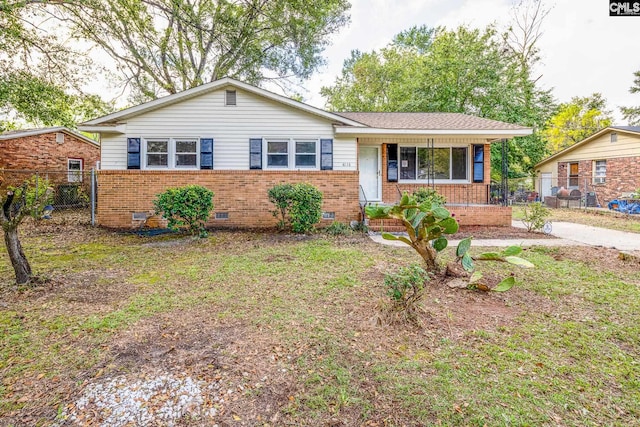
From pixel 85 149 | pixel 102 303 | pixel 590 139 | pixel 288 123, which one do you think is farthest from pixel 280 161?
pixel 590 139

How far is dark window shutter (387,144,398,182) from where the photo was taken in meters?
11.7

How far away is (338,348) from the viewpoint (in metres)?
2.97

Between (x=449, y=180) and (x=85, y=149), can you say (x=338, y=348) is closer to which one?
(x=449, y=180)

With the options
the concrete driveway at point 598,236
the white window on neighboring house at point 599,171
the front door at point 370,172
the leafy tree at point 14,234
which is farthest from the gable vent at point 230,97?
the white window on neighboring house at point 599,171

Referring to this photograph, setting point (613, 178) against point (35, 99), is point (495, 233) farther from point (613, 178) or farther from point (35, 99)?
point (35, 99)

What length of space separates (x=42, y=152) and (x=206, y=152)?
10.2 meters

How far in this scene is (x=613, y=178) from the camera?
640 inches

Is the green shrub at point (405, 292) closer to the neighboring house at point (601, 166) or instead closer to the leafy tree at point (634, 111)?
the neighboring house at point (601, 166)

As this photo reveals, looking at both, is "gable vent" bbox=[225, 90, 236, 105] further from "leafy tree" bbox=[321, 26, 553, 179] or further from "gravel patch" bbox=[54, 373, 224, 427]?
"leafy tree" bbox=[321, 26, 553, 179]

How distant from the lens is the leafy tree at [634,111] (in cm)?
2859

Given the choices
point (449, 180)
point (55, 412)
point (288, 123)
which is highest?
point (288, 123)

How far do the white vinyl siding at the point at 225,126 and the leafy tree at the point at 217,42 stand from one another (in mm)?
5701

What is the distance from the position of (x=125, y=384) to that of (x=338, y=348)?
1.72 meters

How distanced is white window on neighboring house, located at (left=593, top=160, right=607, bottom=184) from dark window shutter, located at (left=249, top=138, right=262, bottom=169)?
17.8 metres
